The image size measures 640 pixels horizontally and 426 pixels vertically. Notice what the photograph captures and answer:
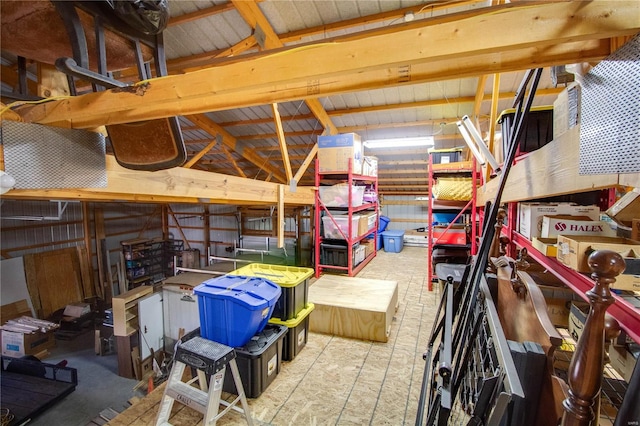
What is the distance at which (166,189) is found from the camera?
6.87 ft

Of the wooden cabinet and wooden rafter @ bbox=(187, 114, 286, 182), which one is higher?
wooden rafter @ bbox=(187, 114, 286, 182)

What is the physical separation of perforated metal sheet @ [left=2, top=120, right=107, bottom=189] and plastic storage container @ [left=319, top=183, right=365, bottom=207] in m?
3.58

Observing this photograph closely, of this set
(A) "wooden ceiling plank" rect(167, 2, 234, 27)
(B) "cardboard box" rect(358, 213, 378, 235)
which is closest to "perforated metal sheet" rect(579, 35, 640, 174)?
(A) "wooden ceiling plank" rect(167, 2, 234, 27)

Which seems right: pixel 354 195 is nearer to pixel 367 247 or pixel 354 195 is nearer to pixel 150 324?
pixel 367 247

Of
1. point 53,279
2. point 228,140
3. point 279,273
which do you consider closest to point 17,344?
point 53,279

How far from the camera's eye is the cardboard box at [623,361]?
110cm

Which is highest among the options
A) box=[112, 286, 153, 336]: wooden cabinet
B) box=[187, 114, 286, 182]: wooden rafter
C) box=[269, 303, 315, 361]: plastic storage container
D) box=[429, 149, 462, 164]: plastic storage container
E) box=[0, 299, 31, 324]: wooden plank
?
box=[187, 114, 286, 182]: wooden rafter

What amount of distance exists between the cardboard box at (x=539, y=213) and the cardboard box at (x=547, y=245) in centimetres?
21

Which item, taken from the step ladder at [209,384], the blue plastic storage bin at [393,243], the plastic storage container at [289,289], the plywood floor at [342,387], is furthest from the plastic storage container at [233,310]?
the blue plastic storage bin at [393,243]

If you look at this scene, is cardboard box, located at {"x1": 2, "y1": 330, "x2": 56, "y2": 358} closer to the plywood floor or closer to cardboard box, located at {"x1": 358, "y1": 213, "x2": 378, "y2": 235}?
the plywood floor

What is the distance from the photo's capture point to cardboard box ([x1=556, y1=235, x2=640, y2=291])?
0.76 m

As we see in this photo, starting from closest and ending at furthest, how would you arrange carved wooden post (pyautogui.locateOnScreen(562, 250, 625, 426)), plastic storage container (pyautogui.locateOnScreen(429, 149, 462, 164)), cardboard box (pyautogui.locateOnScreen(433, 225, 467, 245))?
carved wooden post (pyautogui.locateOnScreen(562, 250, 625, 426)) → cardboard box (pyautogui.locateOnScreen(433, 225, 467, 245)) → plastic storage container (pyautogui.locateOnScreen(429, 149, 462, 164))

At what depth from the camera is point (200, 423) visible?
1.78 metres

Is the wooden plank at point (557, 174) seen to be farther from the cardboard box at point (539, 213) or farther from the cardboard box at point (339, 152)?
the cardboard box at point (339, 152)
